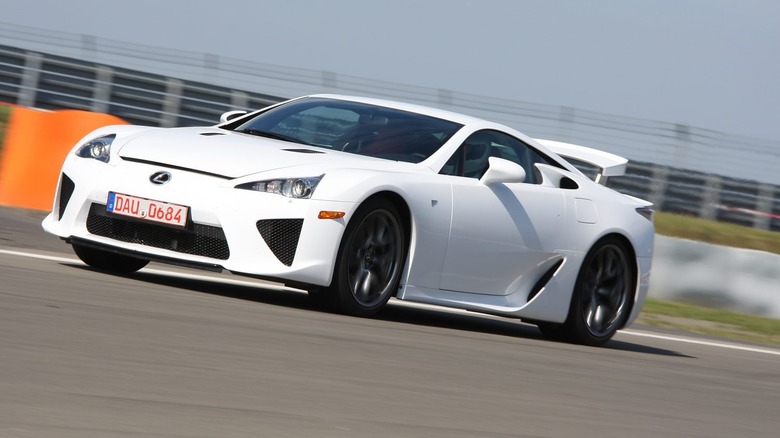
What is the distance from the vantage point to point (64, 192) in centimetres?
Answer: 693

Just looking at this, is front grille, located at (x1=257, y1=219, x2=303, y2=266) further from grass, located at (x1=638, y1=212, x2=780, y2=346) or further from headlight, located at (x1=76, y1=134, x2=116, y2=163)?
grass, located at (x1=638, y1=212, x2=780, y2=346)

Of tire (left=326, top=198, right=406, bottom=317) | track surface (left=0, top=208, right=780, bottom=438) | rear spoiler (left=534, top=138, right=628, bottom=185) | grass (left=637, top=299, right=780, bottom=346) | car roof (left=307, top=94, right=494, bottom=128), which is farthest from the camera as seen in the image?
grass (left=637, top=299, right=780, bottom=346)

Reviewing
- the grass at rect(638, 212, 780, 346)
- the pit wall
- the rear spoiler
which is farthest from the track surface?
the pit wall

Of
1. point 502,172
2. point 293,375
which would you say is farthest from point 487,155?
point 293,375

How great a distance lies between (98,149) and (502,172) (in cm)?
216

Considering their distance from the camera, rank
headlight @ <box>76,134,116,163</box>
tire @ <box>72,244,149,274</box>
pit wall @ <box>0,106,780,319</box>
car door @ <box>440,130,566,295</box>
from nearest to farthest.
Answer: headlight @ <box>76,134,116,163</box> → car door @ <box>440,130,566,295</box> → tire @ <box>72,244,149,274</box> → pit wall @ <box>0,106,780,319</box>

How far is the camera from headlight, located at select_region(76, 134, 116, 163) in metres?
6.88

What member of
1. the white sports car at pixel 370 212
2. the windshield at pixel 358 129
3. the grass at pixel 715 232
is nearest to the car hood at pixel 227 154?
the white sports car at pixel 370 212

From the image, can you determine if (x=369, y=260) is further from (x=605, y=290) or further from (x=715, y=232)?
(x=715, y=232)

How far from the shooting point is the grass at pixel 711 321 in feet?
35.9

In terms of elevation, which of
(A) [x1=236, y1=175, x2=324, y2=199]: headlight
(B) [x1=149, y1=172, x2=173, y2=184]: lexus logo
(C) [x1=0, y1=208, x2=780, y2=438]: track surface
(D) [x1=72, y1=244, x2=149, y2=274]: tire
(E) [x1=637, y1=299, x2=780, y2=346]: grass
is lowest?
(E) [x1=637, y1=299, x2=780, y2=346]: grass

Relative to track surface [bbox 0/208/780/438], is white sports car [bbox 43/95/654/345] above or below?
above

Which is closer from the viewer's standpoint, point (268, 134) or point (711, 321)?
point (268, 134)

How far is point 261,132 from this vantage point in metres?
7.61
